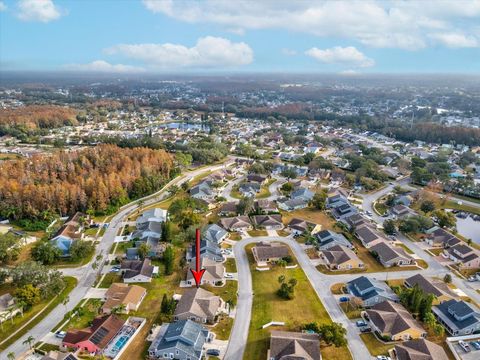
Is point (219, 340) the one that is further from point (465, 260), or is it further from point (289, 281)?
point (465, 260)

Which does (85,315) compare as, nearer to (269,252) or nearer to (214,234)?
(214,234)

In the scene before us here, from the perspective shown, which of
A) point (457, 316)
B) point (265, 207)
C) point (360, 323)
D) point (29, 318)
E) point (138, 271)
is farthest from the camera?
point (265, 207)

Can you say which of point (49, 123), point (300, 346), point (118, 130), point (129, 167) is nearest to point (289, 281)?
point (300, 346)

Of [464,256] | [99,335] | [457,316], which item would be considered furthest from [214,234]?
[464,256]

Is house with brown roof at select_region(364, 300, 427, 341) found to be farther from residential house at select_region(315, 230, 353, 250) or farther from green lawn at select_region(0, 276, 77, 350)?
green lawn at select_region(0, 276, 77, 350)

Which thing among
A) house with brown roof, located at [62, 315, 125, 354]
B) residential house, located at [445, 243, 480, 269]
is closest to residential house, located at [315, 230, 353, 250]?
residential house, located at [445, 243, 480, 269]
